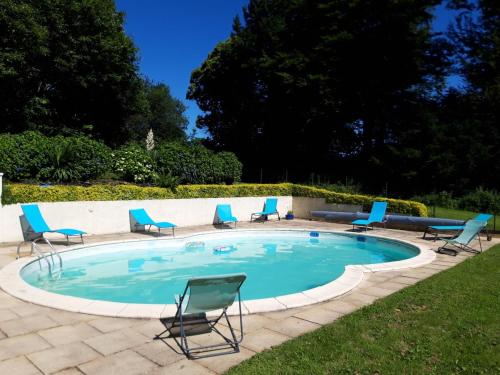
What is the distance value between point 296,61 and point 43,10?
659 inches

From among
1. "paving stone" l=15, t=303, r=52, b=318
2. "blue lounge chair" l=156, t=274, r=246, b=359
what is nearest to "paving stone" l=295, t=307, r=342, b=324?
"blue lounge chair" l=156, t=274, r=246, b=359

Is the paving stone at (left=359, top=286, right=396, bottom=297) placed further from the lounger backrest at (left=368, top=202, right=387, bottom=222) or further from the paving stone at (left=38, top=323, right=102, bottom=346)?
the lounger backrest at (left=368, top=202, right=387, bottom=222)

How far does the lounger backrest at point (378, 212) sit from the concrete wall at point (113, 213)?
17.6ft

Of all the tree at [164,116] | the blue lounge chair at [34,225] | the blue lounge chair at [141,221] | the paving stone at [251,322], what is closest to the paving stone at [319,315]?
the paving stone at [251,322]

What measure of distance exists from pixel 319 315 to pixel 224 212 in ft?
35.1

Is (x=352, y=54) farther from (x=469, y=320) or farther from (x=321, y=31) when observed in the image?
(x=469, y=320)

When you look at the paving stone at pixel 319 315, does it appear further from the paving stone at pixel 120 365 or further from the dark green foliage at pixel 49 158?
the dark green foliage at pixel 49 158

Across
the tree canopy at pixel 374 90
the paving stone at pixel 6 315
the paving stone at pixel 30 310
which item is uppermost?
the tree canopy at pixel 374 90

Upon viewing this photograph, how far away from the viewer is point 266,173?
3347cm

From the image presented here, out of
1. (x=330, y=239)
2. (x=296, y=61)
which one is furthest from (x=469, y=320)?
(x=296, y=61)

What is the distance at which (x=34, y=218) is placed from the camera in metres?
10.5

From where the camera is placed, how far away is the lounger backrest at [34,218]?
33.7ft

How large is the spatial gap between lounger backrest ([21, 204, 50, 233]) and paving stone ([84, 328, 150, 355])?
6720mm

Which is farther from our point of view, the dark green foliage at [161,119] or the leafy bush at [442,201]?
the dark green foliage at [161,119]
